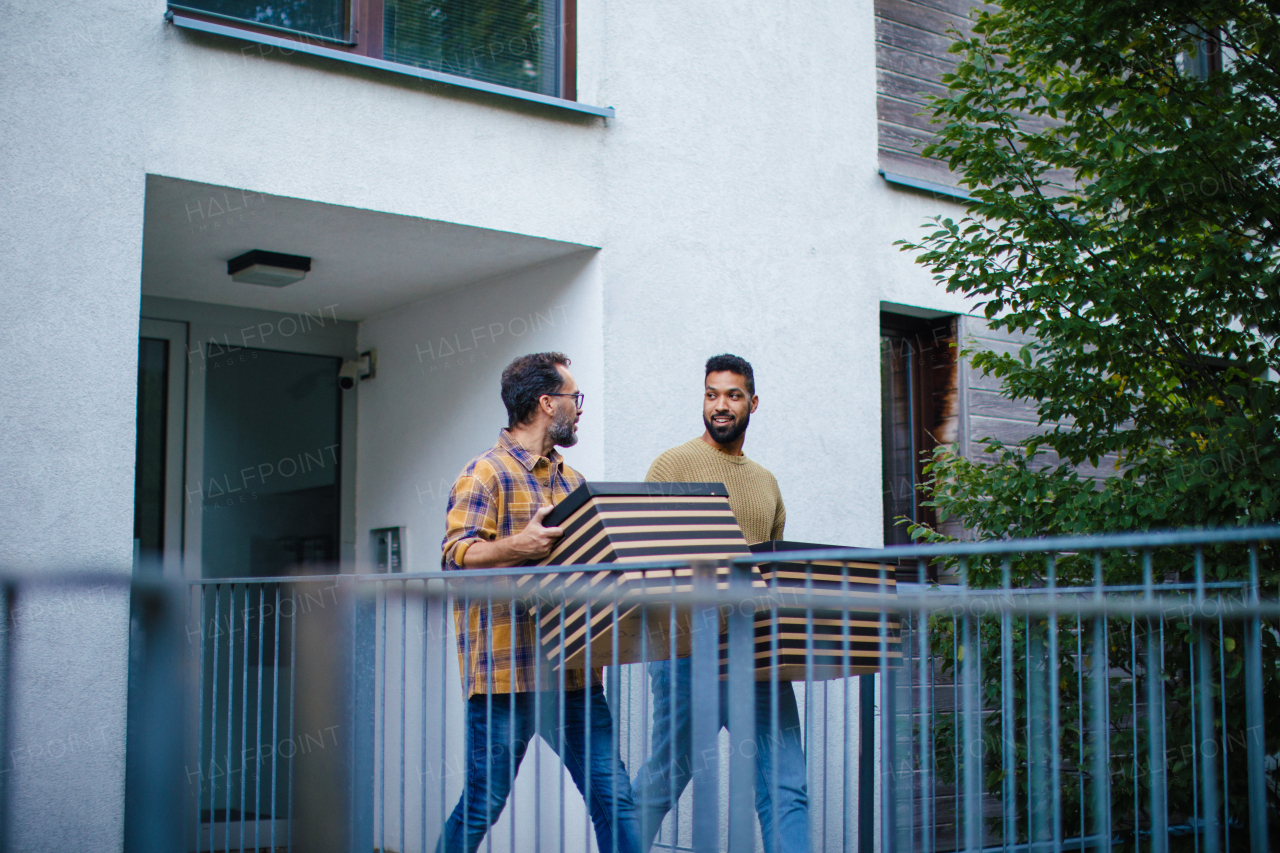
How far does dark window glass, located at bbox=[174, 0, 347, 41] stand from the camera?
199 inches

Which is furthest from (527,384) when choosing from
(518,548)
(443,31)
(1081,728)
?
(1081,728)

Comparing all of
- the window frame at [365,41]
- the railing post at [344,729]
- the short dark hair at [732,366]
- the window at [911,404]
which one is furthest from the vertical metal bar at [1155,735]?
the window frame at [365,41]

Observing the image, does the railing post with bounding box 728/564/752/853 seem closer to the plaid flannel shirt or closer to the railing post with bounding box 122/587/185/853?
the plaid flannel shirt

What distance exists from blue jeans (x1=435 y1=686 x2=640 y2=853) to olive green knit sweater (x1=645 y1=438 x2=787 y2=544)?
90 cm

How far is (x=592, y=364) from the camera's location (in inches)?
224

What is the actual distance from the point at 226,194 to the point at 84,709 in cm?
201

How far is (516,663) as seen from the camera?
375cm

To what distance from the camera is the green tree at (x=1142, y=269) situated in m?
4.39

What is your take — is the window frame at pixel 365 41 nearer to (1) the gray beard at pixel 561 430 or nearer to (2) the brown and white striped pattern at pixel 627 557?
(1) the gray beard at pixel 561 430

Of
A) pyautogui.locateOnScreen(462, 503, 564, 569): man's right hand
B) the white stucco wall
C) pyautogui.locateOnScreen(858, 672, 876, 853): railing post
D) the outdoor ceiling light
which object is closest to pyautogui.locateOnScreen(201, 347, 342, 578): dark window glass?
the white stucco wall

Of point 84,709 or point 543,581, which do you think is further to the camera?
point 84,709

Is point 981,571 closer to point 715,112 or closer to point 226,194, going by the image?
point 715,112

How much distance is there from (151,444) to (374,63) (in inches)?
96.2

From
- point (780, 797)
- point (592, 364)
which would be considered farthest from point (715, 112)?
point (780, 797)
